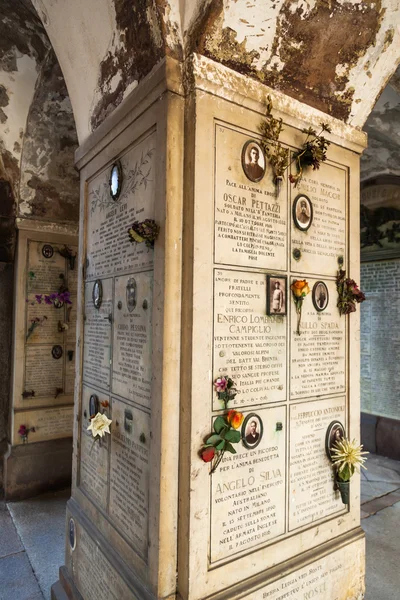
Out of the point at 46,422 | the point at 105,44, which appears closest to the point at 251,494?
the point at 105,44

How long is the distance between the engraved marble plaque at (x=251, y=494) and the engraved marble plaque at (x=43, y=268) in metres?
3.18

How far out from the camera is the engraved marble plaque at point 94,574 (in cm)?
179

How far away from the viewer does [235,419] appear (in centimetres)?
159

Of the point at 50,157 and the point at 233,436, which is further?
the point at 50,157

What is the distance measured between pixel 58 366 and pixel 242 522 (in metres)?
3.12

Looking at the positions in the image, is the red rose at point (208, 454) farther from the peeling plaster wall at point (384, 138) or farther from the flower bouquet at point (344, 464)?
the peeling plaster wall at point (384, 138)

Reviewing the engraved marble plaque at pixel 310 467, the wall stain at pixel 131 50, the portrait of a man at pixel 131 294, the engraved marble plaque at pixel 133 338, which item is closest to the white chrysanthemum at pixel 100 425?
the engraved marble plaque at pixel 133 338

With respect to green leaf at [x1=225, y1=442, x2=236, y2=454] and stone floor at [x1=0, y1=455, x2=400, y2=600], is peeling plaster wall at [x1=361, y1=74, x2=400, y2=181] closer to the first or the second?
green leaf at [x1=225, y1=442, x2=236, y2=454]

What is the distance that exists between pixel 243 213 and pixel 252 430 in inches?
37.4

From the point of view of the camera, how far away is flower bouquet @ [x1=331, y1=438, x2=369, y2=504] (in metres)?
2.05

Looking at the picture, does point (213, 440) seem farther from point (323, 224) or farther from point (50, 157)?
point (50, 157)

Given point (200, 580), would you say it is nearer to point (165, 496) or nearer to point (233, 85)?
point (165, 496)

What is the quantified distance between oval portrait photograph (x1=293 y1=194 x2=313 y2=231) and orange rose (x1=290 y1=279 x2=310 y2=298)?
28 centimetres

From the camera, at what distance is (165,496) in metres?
1.56
